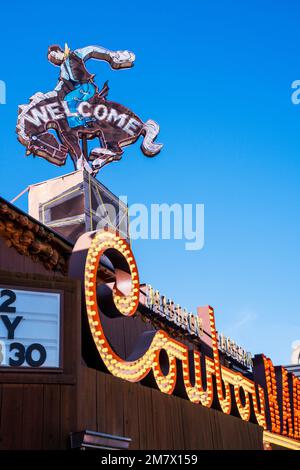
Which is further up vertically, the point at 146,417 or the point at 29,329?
the point at 29,329

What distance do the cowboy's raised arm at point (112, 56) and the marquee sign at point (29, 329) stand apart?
18.1 metres

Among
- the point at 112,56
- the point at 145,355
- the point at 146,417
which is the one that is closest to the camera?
the point at 146,417

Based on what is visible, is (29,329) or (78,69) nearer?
(29,329)

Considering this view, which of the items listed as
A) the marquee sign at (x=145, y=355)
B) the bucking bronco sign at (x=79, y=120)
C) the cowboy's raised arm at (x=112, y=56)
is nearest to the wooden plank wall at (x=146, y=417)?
the marquee sign at (x=145, y=355)

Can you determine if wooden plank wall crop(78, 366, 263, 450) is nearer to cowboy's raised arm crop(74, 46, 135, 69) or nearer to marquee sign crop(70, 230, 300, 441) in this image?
marquee sign crop(70, 230, 300, 441)

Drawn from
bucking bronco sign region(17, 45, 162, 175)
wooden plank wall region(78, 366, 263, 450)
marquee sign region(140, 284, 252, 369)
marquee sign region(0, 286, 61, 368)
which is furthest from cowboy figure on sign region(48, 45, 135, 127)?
marquee sign region(0, 286, 61, 368)

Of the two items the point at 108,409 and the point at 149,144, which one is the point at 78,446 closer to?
the point at 108,409

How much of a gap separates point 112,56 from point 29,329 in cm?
1887

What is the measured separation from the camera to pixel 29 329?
27.6ft

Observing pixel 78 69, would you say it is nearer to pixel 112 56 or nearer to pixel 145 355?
pixel 112 56

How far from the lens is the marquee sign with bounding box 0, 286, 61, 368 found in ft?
27.0

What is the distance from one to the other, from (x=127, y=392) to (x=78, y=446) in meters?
2.02

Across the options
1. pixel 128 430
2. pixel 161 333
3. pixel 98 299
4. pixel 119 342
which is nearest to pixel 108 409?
pixel 128 430

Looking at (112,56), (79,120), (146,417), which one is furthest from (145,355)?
(112,56)
